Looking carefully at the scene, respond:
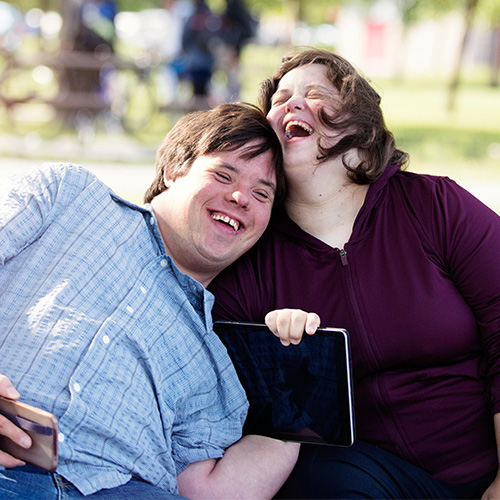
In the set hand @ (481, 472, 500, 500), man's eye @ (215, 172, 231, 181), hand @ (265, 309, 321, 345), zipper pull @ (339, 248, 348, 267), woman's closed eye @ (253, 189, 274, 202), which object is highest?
man's eye @ (215, 172, 231, 181)

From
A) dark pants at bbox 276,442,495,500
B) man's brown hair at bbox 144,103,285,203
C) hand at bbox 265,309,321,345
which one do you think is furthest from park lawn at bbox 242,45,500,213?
dark pants at bbox 276,442,495,500

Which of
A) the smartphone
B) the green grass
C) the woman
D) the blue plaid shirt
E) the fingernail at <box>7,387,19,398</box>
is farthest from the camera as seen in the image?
the green grass

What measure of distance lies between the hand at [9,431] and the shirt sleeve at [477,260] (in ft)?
4.93

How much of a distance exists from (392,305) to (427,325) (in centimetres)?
14

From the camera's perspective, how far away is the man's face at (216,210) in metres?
2.68

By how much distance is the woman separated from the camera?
256 cm

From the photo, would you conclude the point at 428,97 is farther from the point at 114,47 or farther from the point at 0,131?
the point at 0,131

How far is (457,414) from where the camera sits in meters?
2.60

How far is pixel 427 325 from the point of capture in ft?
8.41

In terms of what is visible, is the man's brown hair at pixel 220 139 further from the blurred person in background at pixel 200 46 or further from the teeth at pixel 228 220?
the blurred person in background at pixel 200 46

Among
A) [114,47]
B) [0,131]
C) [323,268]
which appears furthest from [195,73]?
[323,268]

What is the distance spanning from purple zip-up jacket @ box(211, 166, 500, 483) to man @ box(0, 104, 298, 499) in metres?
0.37

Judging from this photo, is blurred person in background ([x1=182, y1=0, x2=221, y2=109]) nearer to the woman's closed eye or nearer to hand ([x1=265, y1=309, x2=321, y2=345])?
the woman's closed eye

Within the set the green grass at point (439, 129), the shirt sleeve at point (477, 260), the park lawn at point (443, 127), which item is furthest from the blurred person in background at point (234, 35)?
the shirt sleeve at point (477, 260)
